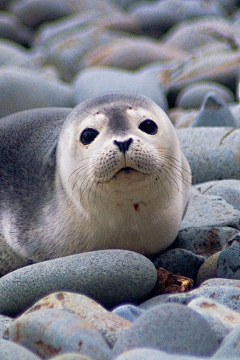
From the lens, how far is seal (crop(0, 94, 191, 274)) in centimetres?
349

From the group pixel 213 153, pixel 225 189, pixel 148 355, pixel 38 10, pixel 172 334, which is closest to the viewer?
pixel 148 355

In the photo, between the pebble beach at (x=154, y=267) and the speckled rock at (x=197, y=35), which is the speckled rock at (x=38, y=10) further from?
the pebble beach at (x=154, y=267)

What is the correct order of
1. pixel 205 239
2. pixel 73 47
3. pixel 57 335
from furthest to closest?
1. pixel 73 47
2. pixel 205 239
3. pixel 57 335

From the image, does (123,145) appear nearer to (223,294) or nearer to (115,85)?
(223,294)

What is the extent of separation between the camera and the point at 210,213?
441 cm

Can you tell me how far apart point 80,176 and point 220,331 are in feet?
4.43

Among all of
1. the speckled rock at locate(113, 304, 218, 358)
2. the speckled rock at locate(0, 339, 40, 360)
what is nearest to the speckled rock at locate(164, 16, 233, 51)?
the speckled rock at locate(113, 304, 218, 358)

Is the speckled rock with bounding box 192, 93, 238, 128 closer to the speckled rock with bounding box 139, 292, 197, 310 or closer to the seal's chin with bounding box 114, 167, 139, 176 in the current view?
the seal's chin with bounding box 114, 167, 139, 176

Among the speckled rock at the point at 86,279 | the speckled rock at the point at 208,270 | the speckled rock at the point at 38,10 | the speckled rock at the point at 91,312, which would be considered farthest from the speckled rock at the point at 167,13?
the speckled rock at the point at 91,312

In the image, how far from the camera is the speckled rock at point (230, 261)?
139 inches

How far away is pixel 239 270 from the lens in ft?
11.6

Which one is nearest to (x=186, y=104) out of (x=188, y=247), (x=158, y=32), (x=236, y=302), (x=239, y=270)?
(x=188, y=247)

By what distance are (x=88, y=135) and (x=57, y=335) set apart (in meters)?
1.36

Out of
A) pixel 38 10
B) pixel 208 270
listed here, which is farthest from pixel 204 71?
pixel 38 10
